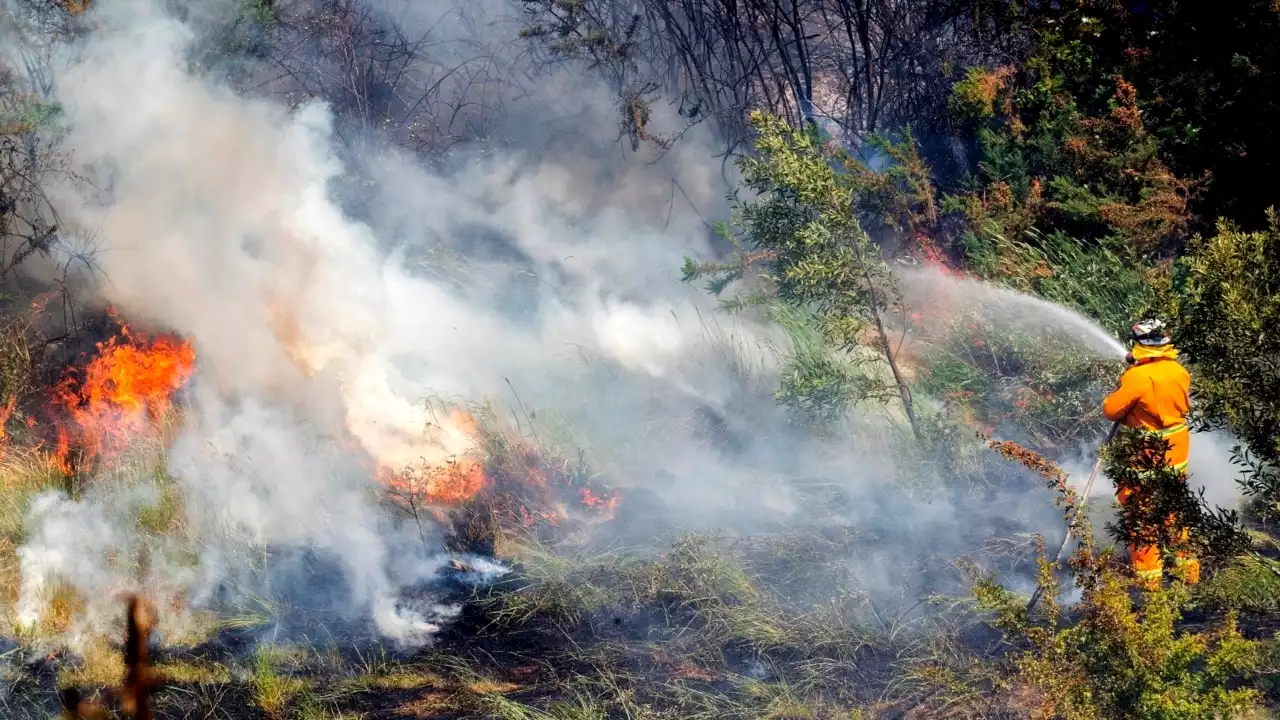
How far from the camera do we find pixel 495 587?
7102 mm

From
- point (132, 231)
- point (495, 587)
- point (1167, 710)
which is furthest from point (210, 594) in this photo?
point (1167, 710)

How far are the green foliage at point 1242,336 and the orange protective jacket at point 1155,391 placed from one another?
178 centimetres

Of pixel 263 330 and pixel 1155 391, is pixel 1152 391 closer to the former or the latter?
pixel 1155 391

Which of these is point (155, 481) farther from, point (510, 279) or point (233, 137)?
point (510, 279)

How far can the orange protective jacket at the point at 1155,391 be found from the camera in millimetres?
5715

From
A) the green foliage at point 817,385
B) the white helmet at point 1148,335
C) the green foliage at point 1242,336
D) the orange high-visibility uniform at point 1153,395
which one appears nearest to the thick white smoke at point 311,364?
the green foliage at point 817,385

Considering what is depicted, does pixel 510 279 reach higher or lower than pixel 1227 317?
higher

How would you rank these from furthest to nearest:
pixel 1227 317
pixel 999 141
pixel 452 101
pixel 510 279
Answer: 1. pixel 452 101
2. pixel 510 279
3. pixel 999 141
4. pixel 1227 317

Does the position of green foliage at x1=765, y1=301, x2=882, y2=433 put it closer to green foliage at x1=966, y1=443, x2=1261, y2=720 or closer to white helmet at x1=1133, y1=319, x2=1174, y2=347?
white helmet at x1=1133, y1=319, x2=1174, y2=347

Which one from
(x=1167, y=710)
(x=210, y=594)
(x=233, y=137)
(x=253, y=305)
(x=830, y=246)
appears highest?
(x=233, y=137)

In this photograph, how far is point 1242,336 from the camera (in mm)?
3811

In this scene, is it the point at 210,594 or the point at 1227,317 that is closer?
the point at 1227,317

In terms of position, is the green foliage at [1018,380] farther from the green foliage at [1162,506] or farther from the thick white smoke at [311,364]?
the green foliage at [1162,506]

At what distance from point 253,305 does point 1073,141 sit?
6.70m
